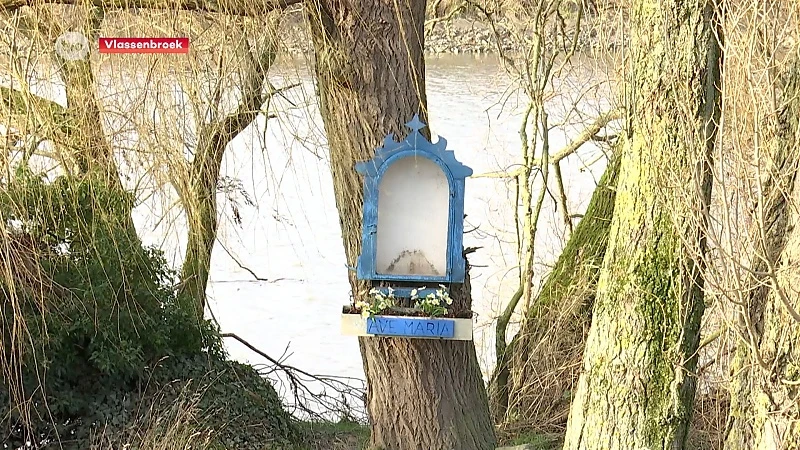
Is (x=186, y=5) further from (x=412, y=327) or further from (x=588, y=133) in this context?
(x=588, y=133)

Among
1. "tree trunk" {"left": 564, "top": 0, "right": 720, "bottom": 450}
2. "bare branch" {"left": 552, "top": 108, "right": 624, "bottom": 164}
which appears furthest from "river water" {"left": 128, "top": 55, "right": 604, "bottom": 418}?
"tree trunk" {"left": 564, "top": 0, "right": 720, "bottom": 450}

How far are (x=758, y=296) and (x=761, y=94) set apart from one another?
75 cm

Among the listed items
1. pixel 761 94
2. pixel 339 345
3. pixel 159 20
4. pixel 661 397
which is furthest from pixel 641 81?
pixel 339 345

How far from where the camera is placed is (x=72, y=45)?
284 centimetres

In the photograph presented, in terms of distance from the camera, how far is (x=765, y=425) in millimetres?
2828

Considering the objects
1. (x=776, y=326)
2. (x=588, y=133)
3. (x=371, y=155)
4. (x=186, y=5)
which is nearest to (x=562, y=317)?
(x=588, y=133)

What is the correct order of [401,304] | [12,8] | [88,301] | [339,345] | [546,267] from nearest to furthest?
[12,8], [401,304], [88,301], [546,267], [339,345]

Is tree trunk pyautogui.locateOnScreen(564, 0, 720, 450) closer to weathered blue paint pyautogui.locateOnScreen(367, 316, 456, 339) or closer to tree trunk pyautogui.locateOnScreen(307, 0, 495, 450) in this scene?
weathered blue paint pyautogui.locateOnScreen(367, 316, 456, 339)

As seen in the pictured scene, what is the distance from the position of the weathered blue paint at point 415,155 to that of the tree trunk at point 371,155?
0.40ft

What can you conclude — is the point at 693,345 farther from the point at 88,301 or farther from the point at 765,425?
the point at 88,301

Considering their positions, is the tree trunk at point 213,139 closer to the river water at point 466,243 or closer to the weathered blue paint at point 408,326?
the weathered blue paint at point 408,326

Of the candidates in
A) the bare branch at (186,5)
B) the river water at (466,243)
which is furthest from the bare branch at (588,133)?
the bare branch at (186,5)

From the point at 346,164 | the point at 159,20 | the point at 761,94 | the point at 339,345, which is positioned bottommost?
the point at 339,345

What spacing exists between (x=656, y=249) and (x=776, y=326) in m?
0.41
